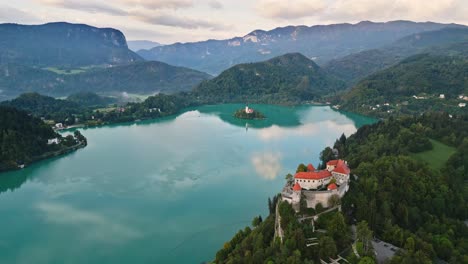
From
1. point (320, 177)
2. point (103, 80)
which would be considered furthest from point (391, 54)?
point (320, 177)

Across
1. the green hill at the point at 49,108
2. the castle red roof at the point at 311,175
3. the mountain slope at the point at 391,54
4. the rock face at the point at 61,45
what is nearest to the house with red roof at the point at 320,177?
the castle red roof at the point at 311,175

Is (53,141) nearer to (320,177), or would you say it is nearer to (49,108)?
(49,108)

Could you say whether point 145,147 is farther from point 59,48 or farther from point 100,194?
point 59,48

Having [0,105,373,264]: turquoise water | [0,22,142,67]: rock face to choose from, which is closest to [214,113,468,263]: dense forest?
[0,105,373,264]: turquoise water

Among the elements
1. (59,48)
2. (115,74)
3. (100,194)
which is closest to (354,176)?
(100,194)

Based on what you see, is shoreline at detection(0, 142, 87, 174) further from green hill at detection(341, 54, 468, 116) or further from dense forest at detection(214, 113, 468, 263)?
green hill at detection(341, 54, 468, 116)

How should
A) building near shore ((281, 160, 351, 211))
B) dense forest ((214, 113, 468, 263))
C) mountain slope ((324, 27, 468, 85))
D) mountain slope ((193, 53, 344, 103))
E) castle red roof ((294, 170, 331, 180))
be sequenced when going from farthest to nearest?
mountain slope ((324, 27, 468, 85)) < mountain slope ((193, 53, 344, 103)) < castle red roof ((294, 170, 331, 180)) < building near shore ((281, 160, 351, 211)) < dense forest ((214, 113, 468, 263))
